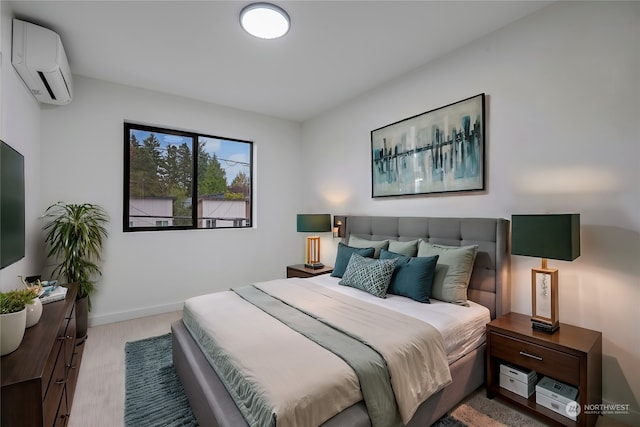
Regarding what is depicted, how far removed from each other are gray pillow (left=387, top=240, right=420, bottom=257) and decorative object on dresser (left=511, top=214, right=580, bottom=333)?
0.88m

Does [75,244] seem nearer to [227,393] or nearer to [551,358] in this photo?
[227,393]

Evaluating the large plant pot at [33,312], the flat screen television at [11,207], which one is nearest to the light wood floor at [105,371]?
the large plant pot at [33,312]

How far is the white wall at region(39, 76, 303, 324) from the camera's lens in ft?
10.3

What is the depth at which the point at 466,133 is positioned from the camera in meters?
2.62

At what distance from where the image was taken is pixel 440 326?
190 cm

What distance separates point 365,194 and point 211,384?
2.71 m

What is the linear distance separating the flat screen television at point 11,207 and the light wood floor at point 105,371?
1.06 metres

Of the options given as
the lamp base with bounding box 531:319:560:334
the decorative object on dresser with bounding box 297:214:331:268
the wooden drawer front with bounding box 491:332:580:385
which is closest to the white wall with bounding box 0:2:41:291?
the decorative object on dresser with bounding box 297:214:331:268

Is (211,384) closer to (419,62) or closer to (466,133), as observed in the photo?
(466,133)

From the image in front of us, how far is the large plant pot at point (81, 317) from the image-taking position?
110 inches

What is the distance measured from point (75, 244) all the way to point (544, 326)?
3959mm

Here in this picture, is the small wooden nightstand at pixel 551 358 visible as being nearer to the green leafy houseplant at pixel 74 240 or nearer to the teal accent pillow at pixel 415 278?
the teal accent pillow at pixel 415 278

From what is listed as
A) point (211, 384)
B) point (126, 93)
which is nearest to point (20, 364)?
point (211, 384)

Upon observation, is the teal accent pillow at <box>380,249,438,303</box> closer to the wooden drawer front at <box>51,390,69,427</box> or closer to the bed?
the bed
